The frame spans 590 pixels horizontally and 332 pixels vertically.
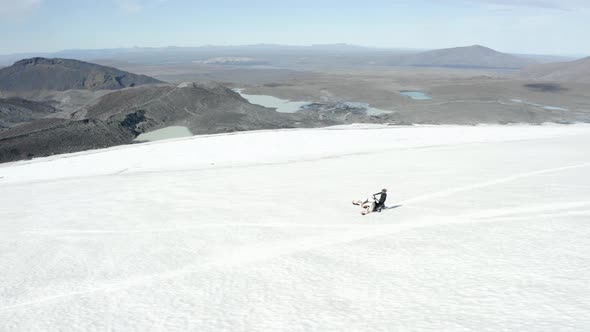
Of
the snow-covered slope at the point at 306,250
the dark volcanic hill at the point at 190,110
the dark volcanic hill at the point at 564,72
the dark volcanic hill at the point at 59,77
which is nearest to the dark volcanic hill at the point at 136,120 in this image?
the dark volcanic hill at the point at 190,110

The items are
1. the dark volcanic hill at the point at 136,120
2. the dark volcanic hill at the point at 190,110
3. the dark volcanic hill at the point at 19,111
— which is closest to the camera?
the dark volcanic hill at the point at 136,120

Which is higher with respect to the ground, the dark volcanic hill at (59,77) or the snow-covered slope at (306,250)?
the dark volcanic hill at (59,77)

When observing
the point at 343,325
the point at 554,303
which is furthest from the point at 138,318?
the point at 554,303

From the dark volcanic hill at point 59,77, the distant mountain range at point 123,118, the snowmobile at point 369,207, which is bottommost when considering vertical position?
the snowmobile at point 369,207

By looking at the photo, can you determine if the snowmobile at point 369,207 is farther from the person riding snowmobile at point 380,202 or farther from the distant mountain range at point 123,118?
the distant mountain range at point 123,118

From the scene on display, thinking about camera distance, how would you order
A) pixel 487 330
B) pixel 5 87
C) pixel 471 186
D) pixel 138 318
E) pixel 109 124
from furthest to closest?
pixel 5 87
pixel 109 124
pixel 471 186
pixel 138 318
pixel 487 330

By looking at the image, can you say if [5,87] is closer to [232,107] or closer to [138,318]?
[232,107]

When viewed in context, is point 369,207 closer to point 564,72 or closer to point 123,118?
point 123,118
